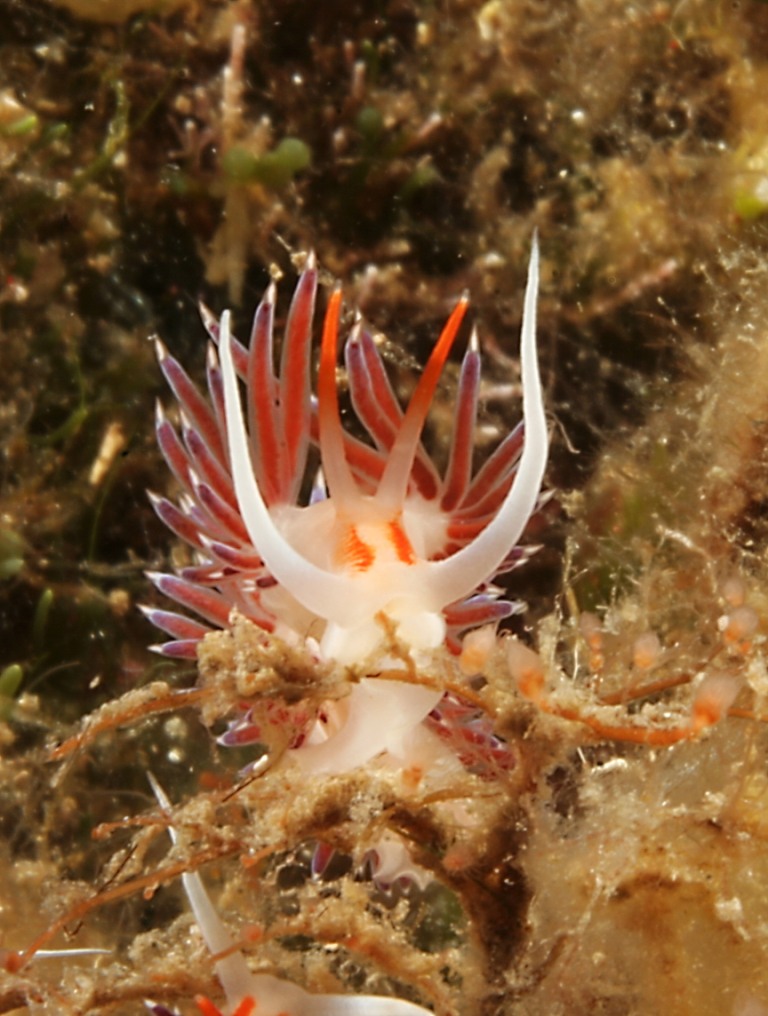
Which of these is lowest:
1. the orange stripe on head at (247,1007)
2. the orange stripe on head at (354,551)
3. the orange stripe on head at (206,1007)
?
the orange stripe on head at (247,1007)

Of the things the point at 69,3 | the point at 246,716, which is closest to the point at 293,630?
the point at 246,716

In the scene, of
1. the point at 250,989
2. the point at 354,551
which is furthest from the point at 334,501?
the point at 250,989

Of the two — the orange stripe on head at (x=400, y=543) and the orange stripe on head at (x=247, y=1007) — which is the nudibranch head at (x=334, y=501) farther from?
the orange stripe on head at (x=247, y=1007)

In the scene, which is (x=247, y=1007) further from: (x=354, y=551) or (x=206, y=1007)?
(x=354, y=551)

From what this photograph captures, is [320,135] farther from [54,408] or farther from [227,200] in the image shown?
[54,408]

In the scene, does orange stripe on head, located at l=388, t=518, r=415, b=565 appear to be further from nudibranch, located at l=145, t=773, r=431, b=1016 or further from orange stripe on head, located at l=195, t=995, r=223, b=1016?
orange stripe on head, located at l=195, t=995, r=223, b=1016

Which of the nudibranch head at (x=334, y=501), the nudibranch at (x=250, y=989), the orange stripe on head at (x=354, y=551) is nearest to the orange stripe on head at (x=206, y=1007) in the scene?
the nudibranch at (x=250, y=989)
